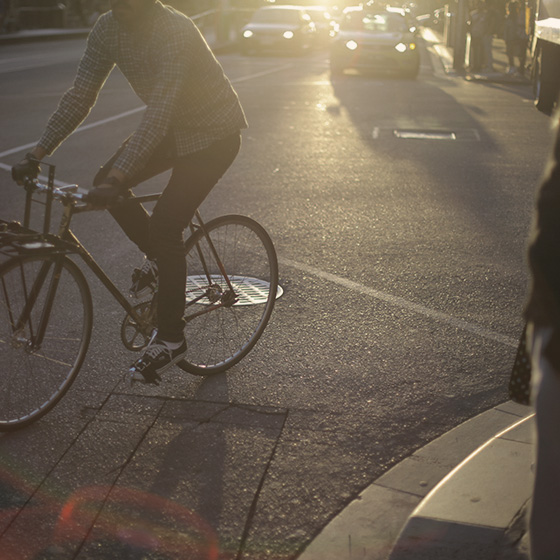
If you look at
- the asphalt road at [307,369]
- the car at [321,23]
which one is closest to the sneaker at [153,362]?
the asphalt road at [307,369]

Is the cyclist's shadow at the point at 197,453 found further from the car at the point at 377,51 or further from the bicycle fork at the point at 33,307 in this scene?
the car at the point at 377,51

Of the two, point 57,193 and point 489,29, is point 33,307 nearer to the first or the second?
point 57,193

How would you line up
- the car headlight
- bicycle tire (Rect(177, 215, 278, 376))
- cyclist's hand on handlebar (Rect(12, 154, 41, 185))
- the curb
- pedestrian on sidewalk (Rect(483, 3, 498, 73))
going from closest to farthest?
1. the curb
2. cyclist's hand on handlebar (Rect(12, 154, 41, 185))
3. bicycle tire (Rect(177, 215, 278, 376))
4. the car headlight
5. pedestrian on sidewalk (Rect(483, 3, 498, 73))

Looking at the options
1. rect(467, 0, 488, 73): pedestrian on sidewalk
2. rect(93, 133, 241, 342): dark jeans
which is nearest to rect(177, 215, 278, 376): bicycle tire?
rect(93, 133, 241, 342): dark jeans

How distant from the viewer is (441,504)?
11.0ft

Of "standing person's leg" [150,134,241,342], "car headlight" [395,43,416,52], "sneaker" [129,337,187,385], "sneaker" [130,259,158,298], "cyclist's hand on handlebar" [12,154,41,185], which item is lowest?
"car headlight" [395,43,416,52]

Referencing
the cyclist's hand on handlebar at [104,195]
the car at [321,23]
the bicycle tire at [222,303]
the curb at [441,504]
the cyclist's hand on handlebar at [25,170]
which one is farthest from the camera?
the car at [321,23]

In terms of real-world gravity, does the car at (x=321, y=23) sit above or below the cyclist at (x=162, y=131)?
below

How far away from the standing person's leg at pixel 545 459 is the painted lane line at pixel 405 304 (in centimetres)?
348

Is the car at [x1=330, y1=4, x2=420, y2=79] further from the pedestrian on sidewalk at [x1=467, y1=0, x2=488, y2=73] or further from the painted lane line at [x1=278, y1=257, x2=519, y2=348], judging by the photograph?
the painted lane line at [x1=278, y1=257, x2=519, y2=348]

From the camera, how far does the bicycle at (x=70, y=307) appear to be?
3.93 m

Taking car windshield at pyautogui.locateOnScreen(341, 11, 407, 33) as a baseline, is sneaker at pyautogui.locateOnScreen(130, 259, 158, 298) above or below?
above

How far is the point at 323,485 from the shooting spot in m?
3.66

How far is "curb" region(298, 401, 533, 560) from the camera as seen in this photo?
123 inches
